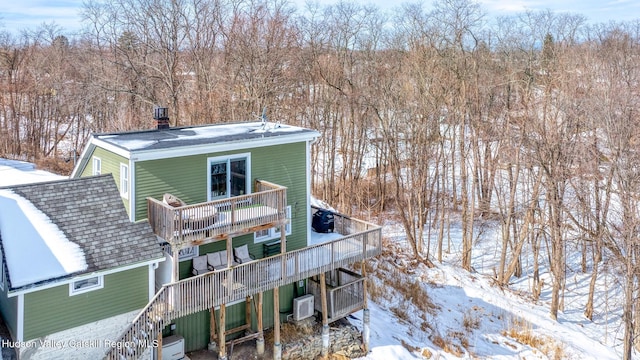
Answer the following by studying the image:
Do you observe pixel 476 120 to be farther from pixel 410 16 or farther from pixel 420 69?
pixel 410 16

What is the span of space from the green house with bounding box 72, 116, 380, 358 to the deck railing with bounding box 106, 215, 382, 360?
0.03 meters

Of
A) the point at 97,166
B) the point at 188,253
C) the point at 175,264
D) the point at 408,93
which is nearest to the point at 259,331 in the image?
the point at 188,253

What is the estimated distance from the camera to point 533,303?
2186 centimetres

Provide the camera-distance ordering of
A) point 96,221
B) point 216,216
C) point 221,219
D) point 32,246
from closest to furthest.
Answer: point 32,246 < point 96,221 < point 216,216 < point 221,219

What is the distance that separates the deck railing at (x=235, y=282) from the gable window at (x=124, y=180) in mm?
2632

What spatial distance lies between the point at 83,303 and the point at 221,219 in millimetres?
3480

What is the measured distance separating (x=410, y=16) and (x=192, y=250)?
21997mm

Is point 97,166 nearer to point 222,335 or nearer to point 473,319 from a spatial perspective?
point 222,335

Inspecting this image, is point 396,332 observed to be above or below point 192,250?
below

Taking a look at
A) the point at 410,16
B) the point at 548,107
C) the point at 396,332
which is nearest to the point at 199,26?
the point at 410,16

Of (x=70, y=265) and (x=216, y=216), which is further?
(x=216, y=216)

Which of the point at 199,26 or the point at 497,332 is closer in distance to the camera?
the point at 497,332

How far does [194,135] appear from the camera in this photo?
1362cm

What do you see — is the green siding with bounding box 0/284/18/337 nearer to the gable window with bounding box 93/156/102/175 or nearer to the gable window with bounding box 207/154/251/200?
the gable window with bounding box 93/156/102/175
